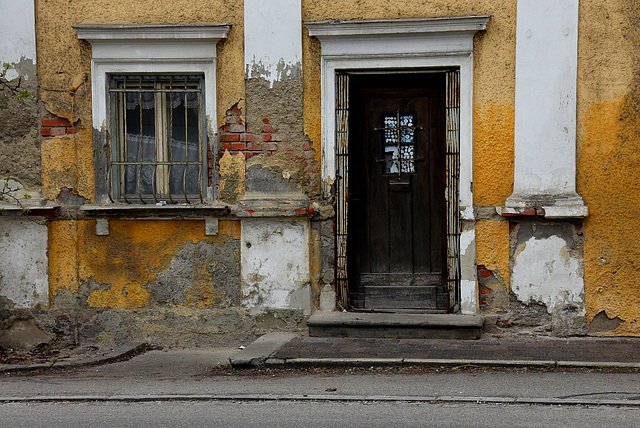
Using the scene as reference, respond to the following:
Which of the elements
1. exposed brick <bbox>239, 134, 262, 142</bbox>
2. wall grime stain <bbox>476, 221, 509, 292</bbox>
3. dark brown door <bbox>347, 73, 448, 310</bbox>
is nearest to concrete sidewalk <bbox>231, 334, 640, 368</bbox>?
wall grime stain <bbox>476, 221, 509, 292</bbox>

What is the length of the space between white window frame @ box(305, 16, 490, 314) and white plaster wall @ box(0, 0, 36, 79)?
279 cm

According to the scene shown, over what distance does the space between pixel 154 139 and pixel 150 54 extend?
0.87 metres

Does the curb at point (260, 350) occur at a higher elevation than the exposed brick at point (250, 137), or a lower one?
lower

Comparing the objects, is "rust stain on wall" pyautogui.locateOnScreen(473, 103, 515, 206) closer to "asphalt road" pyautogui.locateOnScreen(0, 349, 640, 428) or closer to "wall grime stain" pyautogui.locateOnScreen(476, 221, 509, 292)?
"wall grime stain" pyautogui.locateOnScreen(476, 221, 509, 292)

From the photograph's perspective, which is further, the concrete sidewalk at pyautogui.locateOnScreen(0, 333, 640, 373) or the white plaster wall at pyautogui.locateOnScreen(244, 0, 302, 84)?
the white plaster wall at pyautogui.locateOnScreen(244, 0, 302, 84)

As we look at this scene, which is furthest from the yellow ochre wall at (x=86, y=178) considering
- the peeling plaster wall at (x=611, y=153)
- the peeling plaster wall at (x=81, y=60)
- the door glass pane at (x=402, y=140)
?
the peeling plaster wall at (x=611, y=153)

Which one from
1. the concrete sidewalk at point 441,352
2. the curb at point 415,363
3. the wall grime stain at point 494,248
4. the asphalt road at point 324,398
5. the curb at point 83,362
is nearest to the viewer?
the asphalt road at point 324,398

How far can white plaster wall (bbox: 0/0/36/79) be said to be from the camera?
816 cm

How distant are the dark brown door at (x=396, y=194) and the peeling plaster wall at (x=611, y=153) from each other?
1405 mm

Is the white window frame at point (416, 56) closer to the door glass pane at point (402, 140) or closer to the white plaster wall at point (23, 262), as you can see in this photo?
the door glass pane at point (402, 140)

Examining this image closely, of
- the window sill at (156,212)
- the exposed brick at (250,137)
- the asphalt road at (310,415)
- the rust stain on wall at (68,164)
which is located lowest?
the asphalt road at (310,415)

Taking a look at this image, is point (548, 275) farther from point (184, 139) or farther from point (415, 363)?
point (184, 139)

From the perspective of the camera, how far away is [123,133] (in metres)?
8.38

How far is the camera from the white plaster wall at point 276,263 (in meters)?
8.05
